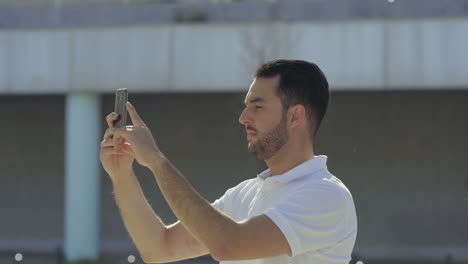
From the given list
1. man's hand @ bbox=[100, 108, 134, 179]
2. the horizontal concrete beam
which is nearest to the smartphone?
man's hand @ bbox=[100, 108, 134, 179]

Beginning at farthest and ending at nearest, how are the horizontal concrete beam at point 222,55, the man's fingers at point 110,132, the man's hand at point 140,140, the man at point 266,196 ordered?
the horizontal concrete beam at point 222,55 → the man's fingers at point 110,132 → the man's hand at point 140,140 → the man at point 266,196

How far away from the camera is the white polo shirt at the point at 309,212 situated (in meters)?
2.52

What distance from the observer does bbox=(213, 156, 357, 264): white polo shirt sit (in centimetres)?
252

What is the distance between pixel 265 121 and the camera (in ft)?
9.01

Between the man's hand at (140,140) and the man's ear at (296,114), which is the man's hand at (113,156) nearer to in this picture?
the man's hand at (140,140)

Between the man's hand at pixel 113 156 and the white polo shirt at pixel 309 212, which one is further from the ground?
the man's hand at pixel 113 156

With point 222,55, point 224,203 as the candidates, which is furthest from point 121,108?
point 222,55

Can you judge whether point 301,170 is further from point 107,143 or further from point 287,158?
point 107,143

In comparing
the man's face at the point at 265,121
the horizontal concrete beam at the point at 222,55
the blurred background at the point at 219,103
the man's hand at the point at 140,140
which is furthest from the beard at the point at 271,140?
the horizontal concrete beam at the point at 222,55

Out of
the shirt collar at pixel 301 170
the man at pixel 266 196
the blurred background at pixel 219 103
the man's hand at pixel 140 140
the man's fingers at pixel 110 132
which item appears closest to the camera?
the man at pixel 266 196

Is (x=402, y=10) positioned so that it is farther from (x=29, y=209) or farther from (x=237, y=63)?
(x=29, y=209)

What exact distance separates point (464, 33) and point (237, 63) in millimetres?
3878

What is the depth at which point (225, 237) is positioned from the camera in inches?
94.9

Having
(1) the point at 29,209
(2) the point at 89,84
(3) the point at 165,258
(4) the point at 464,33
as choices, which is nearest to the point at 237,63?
(2) the point at 89,84
